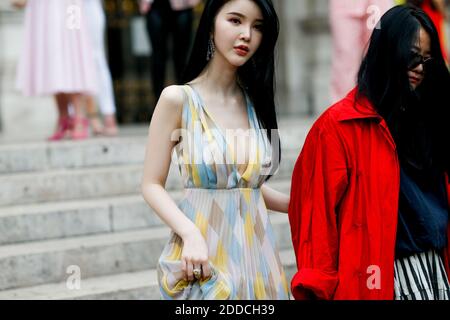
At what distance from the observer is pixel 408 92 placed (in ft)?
10.4

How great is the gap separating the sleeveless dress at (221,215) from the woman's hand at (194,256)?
0.19ft

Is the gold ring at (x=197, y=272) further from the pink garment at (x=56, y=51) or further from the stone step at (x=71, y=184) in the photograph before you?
the pink garment at (x=56, y=51)

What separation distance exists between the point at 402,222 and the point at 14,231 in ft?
10.1

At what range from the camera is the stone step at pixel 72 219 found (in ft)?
18.2

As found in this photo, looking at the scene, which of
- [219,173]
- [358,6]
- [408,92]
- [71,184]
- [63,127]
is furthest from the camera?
[63,127]

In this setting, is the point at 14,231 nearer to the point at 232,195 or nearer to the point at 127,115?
the point at 232,195

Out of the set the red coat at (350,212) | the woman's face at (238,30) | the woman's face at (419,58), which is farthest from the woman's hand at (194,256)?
the woman's face at (419,58)

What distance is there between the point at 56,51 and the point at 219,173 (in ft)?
13.9

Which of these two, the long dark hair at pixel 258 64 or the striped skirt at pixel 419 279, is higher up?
the long dark hair at pixel 258 64

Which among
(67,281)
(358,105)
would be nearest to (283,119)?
(67,281)

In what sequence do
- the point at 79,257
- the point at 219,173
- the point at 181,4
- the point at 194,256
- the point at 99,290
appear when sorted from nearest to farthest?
the point at 194,256 < the point at 219,173 < the point at 99,290 < the point at 79,257 < the point at 181,4

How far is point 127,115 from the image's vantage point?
1085cm

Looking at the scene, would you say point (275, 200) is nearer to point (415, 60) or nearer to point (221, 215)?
point (221, 215)

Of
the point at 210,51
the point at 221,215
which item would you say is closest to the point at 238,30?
the point at 210,51
